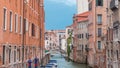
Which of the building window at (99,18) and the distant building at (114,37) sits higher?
the building window at (99,18)

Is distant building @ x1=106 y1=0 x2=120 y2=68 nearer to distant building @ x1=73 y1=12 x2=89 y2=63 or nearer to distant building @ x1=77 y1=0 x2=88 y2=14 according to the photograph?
distant building @ x1=73 y1=12 x2=89 y2=63

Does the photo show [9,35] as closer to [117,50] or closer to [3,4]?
[3,4]

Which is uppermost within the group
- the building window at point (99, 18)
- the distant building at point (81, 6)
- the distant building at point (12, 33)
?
the distant building at point (81, 6)

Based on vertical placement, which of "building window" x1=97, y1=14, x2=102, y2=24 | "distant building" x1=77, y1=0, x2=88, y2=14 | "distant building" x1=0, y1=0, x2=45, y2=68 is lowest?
"distant building" x1=0, y1=0, x2=45, y2=68

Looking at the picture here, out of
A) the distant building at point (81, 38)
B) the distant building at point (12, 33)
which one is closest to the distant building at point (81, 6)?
the distant building at point (81, 38)

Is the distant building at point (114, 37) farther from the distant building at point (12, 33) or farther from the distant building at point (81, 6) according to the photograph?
the distant building at point (81, 6)

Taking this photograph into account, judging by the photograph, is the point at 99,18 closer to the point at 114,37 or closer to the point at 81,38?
the point at 81,38

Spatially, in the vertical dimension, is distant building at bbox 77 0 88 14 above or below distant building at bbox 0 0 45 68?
above

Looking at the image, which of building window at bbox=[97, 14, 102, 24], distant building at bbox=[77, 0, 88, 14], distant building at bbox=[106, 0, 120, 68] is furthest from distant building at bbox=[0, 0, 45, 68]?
distant building at bbox=[77, 0, 88, 14]

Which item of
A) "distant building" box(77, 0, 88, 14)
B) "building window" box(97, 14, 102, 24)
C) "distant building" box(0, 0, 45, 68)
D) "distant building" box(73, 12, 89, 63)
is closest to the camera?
"distant building" box(0, 0, 45, 68)

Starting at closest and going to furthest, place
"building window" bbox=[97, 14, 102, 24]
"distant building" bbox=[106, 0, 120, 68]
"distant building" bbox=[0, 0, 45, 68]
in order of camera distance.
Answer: "distant building" bbox=[0, 0, 45, 68]
"distant building" bbox=[106, 0, 120, 68]
"building window" bbox=[97, 14, 102, 24]

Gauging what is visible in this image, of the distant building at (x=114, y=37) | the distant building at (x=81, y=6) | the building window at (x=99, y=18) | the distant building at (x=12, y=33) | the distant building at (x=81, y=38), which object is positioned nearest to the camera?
the distant building at (x=12, y=33)

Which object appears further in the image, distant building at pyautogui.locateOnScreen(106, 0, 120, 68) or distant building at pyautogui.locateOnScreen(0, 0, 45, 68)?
distant building at pyautogui.locateOnScreen(106, 0, 120, 68)

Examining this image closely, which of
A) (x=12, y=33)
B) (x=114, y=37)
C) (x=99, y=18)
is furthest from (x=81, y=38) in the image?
(x=12, y=33)
